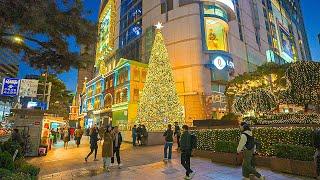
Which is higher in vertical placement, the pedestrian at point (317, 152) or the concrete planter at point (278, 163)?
the pedestrian at point (317, 152)

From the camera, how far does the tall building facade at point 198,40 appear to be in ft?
106

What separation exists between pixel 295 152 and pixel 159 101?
45.0ft

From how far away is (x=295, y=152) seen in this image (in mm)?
7219

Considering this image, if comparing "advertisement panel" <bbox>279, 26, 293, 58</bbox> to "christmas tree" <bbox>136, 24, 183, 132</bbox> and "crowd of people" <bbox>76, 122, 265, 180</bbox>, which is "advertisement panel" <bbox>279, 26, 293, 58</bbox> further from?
"crowd of people" <bbox>76, 122, 265, 180</bbox>

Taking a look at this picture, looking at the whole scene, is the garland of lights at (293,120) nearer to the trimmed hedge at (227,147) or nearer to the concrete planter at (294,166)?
the trimmed hedge at (227,147)

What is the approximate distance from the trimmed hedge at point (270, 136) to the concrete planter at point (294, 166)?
944mm

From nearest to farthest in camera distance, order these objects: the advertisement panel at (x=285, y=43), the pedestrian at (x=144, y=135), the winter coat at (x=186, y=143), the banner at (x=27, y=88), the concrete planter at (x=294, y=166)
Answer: the concrete planter at (x=294, y=166) → the winter coat at (x=186, y=143) → the banner at (x=27, y=88) → the pedestrian at (x=144, y=135) → the advertisement panel at (x=285, y=43)

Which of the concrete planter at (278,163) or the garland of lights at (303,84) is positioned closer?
the concrete planter at (278,163)

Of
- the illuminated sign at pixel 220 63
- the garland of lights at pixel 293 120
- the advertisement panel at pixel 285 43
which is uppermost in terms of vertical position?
the advertisement panel at pixel 285 43

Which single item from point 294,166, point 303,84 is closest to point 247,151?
point 294,166

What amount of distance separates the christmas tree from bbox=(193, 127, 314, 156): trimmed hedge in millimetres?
8506

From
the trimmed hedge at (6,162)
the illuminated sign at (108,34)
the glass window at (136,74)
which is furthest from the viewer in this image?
the illuminated sign at (108,34)

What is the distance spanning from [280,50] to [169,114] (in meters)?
49.4

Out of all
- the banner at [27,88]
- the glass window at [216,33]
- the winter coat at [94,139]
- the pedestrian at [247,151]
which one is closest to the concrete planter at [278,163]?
the pedestrian at [247,151]
